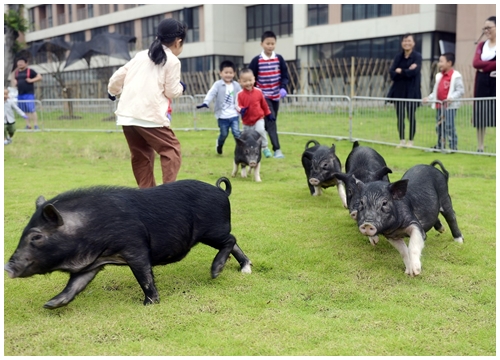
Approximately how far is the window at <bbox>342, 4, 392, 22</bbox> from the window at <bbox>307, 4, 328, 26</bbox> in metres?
1.03

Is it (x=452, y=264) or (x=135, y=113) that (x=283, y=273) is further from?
(x=135, y=113)

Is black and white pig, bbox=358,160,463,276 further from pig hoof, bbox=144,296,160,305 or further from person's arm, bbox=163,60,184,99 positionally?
person's arm, bbox=163,60,184,99

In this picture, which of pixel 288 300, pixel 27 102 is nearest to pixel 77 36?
pixel 27 102

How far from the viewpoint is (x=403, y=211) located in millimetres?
4207

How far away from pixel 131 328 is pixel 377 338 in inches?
53.5

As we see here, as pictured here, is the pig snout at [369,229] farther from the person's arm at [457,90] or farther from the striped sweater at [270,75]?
the person's arm at [457,90]

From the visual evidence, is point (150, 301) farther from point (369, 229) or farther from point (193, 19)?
point (193, 19)

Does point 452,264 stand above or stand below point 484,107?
below

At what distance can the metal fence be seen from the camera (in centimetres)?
1073

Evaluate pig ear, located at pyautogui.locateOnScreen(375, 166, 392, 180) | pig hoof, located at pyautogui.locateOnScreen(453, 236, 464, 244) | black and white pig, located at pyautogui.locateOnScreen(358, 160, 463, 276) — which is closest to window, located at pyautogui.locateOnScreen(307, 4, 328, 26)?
pig ear, located at pyautogui.locateOnScreen(375, 166, 392, 180)

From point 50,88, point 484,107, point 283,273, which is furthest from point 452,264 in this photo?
point 50,88

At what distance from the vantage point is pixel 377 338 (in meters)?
3.06

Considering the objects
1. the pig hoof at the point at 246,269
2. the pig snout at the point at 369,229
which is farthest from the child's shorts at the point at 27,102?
the pig snout at the point at 369,229

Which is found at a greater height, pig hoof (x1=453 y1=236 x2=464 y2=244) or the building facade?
the building facade
